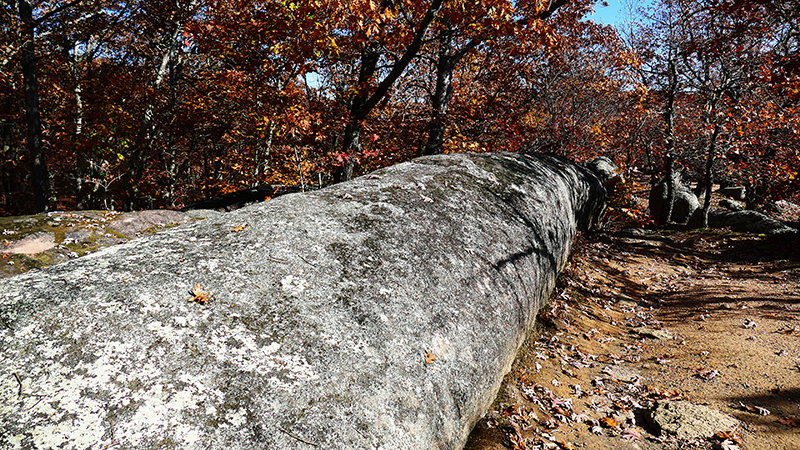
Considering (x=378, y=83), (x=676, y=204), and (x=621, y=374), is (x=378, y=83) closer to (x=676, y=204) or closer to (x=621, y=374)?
(x=621, y=374)

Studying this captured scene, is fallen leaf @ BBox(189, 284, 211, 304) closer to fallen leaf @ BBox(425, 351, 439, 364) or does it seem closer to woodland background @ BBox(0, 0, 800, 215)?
fallen leaf @ BBox(425, 351, 439, 364)

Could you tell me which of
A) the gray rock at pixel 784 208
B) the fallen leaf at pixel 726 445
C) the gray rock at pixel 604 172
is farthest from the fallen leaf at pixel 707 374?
the gray rock at pixel 784 208

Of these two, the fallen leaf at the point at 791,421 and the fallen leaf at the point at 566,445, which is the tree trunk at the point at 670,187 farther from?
the fallen leaf at the point at 566,445

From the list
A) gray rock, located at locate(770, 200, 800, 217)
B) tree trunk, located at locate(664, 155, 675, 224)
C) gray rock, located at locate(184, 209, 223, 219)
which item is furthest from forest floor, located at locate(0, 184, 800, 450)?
gray rock, located at locate(770, 200, 800, 217)

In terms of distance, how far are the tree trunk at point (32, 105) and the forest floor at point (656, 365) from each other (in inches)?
533

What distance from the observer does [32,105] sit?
10398mm

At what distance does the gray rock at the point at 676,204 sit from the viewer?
58.0 feet

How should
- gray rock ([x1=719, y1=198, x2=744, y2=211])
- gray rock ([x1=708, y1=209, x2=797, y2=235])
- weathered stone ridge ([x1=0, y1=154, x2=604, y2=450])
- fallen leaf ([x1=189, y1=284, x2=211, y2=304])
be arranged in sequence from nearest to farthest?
weathered stone ridge ([x1=0, y1=154, x2=604, y2=450]) < fallen leaf ([x1=189, y1=284, x2=211, y2=304]) < gray rock ([x1=708, y1=209, x2=797, y2=235]) < gray rock ([x1=719, y1=198, x2=744, y2=211])

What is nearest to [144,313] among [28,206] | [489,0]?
[489,0]

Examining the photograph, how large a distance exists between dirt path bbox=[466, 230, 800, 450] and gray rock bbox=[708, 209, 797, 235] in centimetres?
350

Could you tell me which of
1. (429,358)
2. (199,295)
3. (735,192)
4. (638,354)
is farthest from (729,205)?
(199,295)

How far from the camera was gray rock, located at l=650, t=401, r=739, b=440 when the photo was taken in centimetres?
404

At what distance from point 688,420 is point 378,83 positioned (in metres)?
12.4

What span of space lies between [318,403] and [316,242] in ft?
4.50
